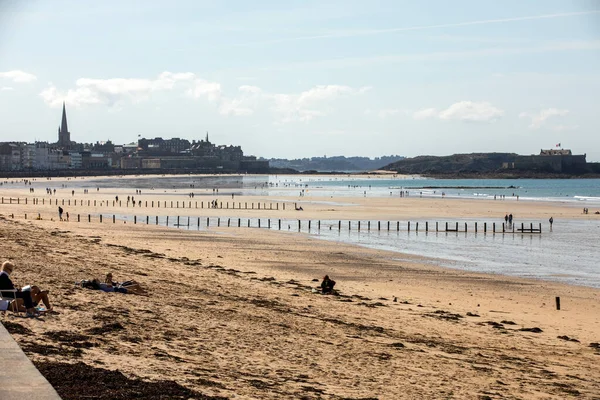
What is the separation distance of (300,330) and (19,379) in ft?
25.1

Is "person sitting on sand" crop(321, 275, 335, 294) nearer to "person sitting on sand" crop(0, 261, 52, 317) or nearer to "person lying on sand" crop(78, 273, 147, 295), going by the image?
"person lying on sand" crop(78, 273, 147, 295)

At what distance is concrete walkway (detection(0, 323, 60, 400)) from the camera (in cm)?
840

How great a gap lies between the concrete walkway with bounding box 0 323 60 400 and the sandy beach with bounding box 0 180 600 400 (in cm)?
35

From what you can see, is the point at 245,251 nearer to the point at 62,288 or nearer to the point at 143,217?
the point at 62,288

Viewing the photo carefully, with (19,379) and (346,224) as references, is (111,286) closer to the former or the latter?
(19,379)

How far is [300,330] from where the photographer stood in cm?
1583

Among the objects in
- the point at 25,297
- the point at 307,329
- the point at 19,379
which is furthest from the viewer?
the point at 307,329

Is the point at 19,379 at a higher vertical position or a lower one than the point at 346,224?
higher

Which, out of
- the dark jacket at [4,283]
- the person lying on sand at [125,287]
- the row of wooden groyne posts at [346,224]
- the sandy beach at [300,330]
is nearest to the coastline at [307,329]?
the sandy beach at [300,330]

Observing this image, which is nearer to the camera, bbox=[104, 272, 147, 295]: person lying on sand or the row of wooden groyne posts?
bbox=[104, 272, 147, 295]: person lying on sand

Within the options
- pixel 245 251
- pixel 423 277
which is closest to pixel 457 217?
pixel 245 251

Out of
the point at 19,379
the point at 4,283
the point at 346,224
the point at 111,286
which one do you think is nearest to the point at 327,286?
the point at 111,286

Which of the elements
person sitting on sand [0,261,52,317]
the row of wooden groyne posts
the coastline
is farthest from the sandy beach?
the row of wooden groyne posts

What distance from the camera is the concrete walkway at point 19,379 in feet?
27.6
